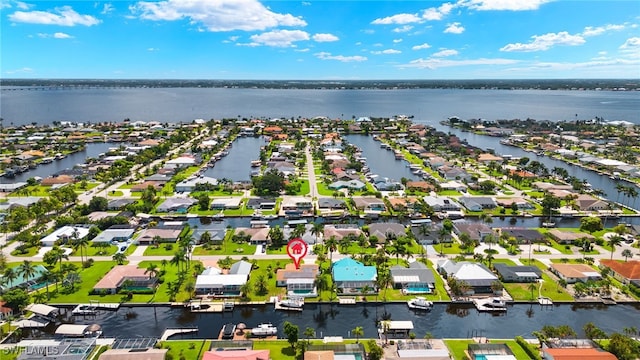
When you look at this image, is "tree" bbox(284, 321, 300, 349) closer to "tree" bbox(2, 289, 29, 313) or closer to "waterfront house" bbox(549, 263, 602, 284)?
"tree" bbox(2, 289, 29, 313)

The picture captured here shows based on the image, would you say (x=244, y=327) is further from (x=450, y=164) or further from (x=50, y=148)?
(x=50, y=148)

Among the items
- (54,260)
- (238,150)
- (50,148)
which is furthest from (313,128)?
(54,260)

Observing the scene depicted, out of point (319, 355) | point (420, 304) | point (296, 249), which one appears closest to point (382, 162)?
point (296, 249)

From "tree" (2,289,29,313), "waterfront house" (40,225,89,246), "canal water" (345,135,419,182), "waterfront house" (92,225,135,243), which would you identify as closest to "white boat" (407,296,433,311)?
"tree" (2,289,29,313)

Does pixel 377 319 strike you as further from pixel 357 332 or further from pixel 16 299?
pixel 16 299

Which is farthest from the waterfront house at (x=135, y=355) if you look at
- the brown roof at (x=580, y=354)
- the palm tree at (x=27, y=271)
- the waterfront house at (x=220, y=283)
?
the brown roof at (x=580, y=354)

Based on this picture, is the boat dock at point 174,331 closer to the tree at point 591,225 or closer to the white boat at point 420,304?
the white boat at point 420,304

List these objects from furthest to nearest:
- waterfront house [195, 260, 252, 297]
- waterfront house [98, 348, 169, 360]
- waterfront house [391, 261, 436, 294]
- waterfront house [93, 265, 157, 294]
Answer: waterfront house [391, 261, 436, 294]
waterfront house [195, 260, 252, 297]
waterfront house [93, 265, 157, 294]
waterfront house [98, 348, 169, 360]
